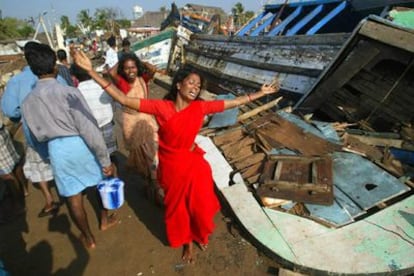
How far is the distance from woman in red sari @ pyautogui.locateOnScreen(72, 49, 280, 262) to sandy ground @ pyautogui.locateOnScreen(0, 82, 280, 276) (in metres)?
0.50

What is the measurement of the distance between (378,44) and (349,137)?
138 cm

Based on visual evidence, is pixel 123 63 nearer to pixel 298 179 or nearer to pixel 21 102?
pixel 21 102

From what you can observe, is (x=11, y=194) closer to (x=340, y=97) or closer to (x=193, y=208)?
(x=193, y=208)

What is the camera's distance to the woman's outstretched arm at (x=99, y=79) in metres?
2.23

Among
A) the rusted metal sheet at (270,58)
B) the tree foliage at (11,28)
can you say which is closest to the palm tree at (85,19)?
the tree foliage at (11,28)

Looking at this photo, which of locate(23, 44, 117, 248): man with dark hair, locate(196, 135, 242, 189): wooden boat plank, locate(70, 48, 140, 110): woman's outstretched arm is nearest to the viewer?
locate(70, 48, 140, 110): woman's outstretched arm

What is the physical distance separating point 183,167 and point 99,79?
1044 millimetres

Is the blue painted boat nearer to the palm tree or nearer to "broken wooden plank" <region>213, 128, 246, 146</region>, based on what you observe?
"broken wooden plank" <region>213, 128, 246, 146</region>

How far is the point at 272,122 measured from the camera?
4598mm

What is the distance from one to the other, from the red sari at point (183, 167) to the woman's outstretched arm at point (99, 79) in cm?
10

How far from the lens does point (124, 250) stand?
304 cm

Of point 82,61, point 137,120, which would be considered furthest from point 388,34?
point 82,61

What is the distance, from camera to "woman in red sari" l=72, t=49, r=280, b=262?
2.36 m

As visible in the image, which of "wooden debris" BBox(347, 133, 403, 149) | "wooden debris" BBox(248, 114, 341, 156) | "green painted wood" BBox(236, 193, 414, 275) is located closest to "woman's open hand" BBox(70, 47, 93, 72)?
"green painted wood" BBox(236, 193, 414, 275)
